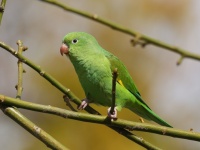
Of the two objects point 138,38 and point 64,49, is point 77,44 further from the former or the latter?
point 138,38

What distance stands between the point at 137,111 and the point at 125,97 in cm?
21

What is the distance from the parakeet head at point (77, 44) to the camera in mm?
3383

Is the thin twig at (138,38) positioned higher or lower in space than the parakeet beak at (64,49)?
higher

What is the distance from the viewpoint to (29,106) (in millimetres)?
2213

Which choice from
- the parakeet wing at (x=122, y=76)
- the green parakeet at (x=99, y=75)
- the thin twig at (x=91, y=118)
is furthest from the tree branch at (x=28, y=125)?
the parakeet wing at (x=122, y=76)

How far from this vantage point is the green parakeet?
10.4 ft

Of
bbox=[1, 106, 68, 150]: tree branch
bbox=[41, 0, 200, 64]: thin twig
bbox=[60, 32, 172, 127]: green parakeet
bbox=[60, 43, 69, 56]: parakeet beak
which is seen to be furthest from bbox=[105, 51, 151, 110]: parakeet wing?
bbox=[1, 106, 68, 150]: tree branch

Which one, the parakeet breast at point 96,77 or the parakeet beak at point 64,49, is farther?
the parakeet beak at point 64,49

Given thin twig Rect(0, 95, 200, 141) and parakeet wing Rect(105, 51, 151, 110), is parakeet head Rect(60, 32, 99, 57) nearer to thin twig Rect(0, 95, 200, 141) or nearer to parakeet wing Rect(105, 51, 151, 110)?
parakeet wing Rect(105, 51, 151, 110)

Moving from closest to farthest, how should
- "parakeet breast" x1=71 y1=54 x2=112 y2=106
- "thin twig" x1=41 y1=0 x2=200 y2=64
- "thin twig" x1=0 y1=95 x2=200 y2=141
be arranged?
"thin twig" x1=0 y1=95 x2=200 y2=141 < "thin twig" x1=41 y1=0 x2=200 y2=64 < "parakeet breast" x1=71 y1=54 x2=112 y2=106

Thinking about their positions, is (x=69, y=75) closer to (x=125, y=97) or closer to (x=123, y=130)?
(x=125, y=97)

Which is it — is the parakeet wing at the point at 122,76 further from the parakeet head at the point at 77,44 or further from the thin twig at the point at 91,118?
the thin twig at the point at 91,118

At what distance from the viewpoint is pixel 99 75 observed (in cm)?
320

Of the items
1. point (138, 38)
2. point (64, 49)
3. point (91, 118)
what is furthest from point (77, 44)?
point (91, 118)
